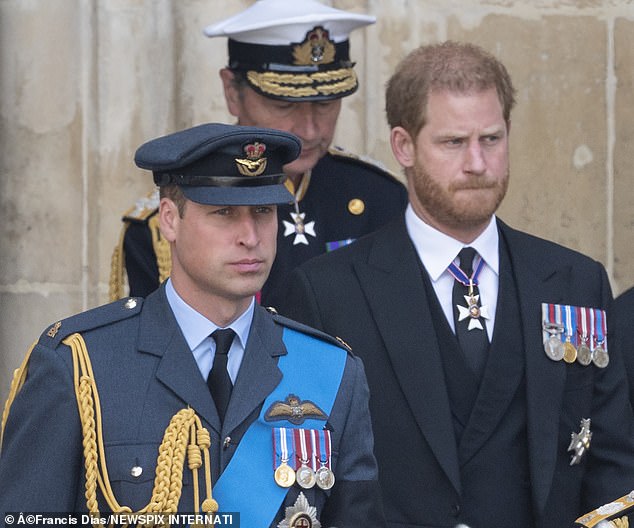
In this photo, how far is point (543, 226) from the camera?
19.4 ft

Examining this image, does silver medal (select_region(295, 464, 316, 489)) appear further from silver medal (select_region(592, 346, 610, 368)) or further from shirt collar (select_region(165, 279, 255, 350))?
silver medal (select_region(592, 346, 610, 368))

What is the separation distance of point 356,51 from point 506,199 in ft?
2.46

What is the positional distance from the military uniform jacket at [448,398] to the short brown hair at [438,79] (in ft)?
1.00

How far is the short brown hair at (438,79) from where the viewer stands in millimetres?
4355

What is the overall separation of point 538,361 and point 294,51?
4.26ft

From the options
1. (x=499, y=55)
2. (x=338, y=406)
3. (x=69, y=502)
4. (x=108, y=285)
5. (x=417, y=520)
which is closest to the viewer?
(x=69, y=502)

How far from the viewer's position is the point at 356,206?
502 centimetres

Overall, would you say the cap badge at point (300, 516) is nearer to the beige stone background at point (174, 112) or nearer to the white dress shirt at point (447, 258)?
the white dress shirt at point (447, 258)

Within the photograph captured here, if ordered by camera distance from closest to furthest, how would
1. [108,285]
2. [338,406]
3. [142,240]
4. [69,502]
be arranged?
[69,502]
[338,406]
[142,240]
[108,285]

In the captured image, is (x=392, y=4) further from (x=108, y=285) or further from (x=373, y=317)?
(x=373, y=317)

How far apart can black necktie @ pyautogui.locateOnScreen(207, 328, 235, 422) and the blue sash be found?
83 millimetres

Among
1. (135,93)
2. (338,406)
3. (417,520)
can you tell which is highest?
(135,93)

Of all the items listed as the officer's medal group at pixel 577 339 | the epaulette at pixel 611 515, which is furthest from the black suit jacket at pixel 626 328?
the epaulette at pixel 611 515

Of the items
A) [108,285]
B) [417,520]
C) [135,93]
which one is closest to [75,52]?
[135,93]
